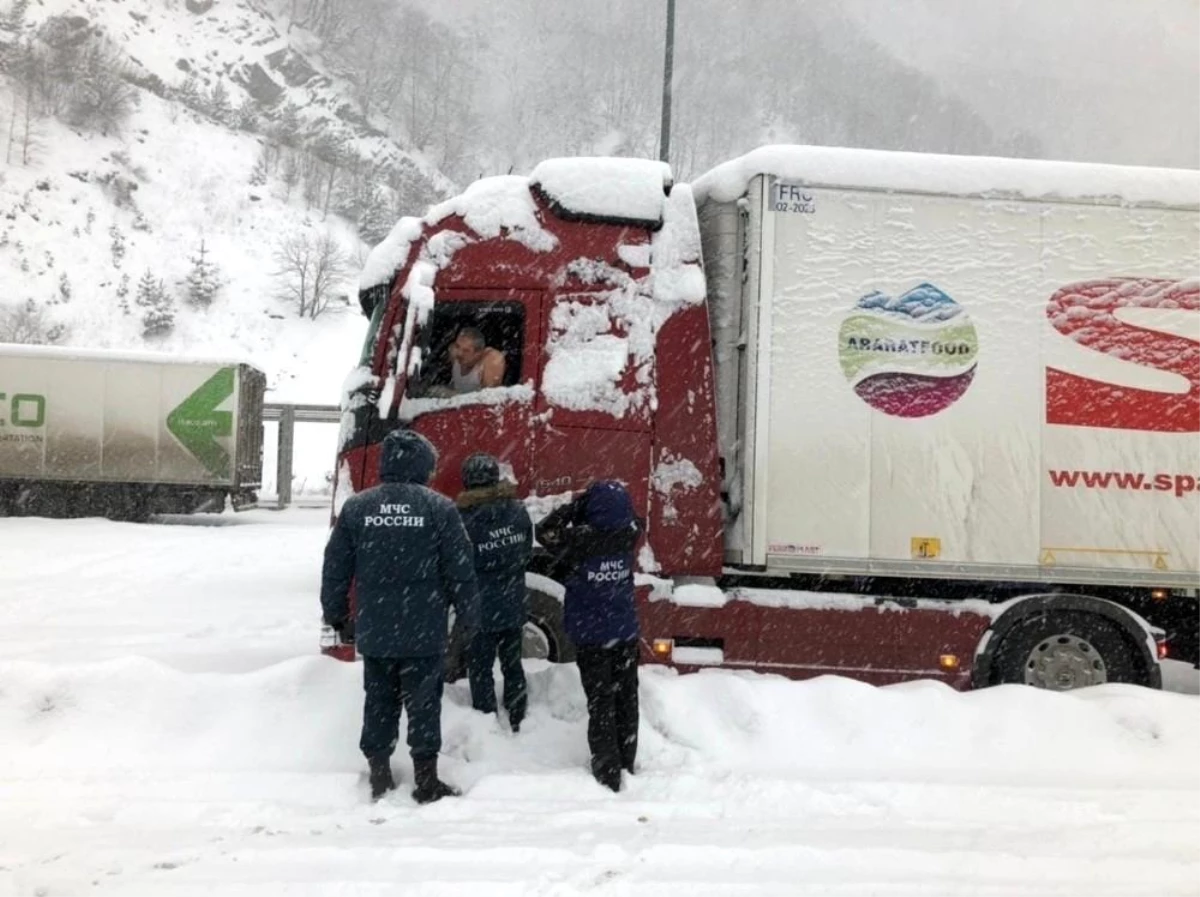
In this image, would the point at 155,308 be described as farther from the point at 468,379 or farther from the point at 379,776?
the point at 379,776

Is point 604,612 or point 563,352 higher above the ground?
point 563,352

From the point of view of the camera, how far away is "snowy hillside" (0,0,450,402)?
125 ft

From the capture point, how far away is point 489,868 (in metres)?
3.37

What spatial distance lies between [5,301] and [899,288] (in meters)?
41.2

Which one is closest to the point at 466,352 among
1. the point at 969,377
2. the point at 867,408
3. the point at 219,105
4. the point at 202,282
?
the point at 867,408

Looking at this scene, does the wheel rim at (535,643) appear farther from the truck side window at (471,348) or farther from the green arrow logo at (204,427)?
the green arrow logo at (204,427)

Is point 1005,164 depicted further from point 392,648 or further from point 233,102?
point 233,102

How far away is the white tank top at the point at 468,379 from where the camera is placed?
5.45 m

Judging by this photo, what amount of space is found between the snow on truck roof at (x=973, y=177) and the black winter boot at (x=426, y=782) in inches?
159

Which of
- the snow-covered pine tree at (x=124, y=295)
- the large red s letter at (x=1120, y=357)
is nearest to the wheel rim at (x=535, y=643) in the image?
the large red s letter at (x=1120, y=357)

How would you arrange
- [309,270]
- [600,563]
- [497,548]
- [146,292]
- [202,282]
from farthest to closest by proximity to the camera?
[309,270] < [202,282] < [146,292] < [497,548] < [600,563]

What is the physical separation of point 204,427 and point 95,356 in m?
2.66

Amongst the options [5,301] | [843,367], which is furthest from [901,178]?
[5,301]

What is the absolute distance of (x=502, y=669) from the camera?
4855mm
